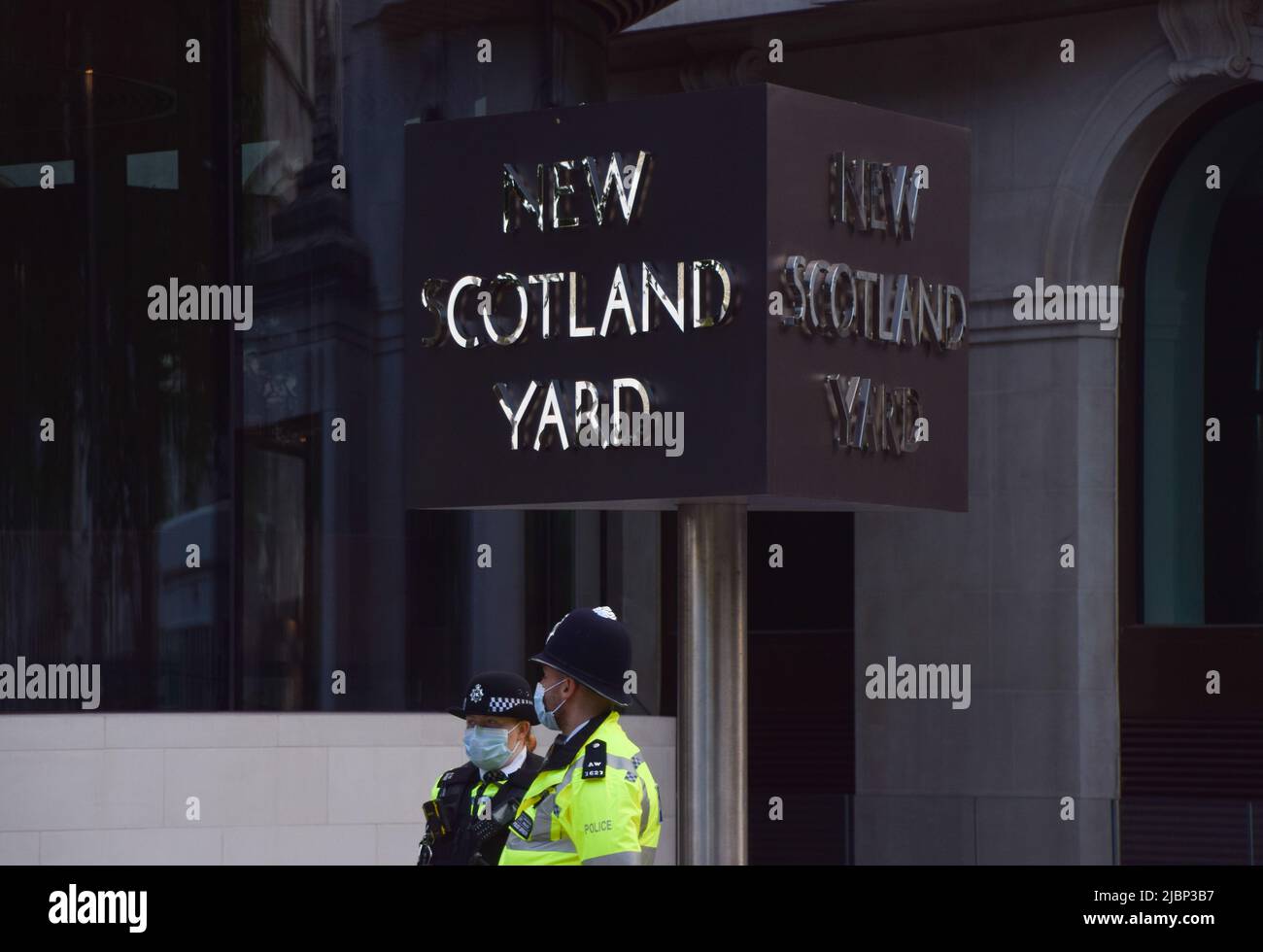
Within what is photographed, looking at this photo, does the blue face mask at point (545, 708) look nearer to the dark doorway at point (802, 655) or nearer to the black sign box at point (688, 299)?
the black sign box at point (688, 299)

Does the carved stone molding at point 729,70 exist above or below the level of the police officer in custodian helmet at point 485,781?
above

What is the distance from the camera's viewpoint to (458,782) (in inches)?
411

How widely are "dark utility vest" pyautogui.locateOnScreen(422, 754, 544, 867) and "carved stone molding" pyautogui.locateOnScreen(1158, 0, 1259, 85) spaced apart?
1241 centimetres

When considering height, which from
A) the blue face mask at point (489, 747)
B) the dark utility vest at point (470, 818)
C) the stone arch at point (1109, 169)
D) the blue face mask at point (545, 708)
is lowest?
the dark utility vest at point (470, 818)

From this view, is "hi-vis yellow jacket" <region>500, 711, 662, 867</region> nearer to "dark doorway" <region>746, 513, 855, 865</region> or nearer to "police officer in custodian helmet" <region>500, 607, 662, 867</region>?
"police officer in custodian helmet" <region>500, 607, 662, 867</region>

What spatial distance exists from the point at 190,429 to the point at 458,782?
298 inches

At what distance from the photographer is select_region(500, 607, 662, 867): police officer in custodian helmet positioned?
732 centimetres

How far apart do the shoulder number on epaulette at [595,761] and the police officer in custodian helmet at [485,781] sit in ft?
7.69

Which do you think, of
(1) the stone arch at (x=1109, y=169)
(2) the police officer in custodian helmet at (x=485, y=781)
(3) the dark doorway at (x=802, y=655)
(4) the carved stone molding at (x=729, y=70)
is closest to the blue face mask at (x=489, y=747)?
(2) the police officer in custodian helmet at (x=485, y=781)

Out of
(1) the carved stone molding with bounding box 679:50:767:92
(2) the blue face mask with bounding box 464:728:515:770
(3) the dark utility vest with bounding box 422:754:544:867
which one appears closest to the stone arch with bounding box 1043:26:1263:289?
(1) the carved stone molding with bounding box 679:50:767:92

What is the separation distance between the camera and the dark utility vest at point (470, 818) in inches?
393

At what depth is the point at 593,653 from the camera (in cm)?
784

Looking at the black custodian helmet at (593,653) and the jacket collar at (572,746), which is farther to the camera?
the black custodian helmet at (593,653)
